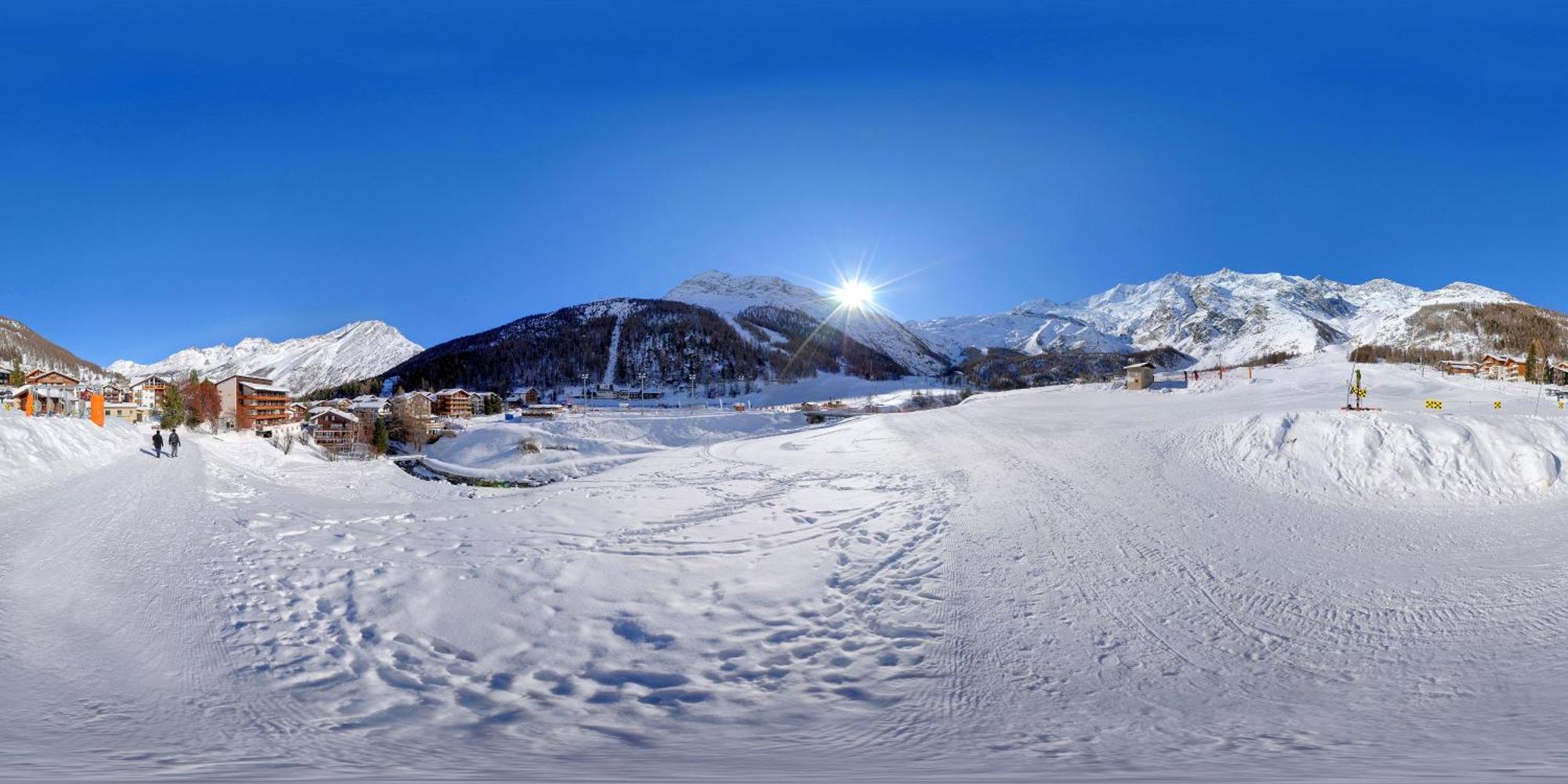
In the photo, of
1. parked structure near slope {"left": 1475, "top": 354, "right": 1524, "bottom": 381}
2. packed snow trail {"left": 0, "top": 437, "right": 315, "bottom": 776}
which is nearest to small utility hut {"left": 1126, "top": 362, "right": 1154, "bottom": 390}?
parked structure near slope {"left": 1475, "top": 354, "right": 1524, "bottom": 381}

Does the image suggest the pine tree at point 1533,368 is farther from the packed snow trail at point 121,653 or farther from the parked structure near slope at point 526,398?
the parked structure near slope at point 526,398

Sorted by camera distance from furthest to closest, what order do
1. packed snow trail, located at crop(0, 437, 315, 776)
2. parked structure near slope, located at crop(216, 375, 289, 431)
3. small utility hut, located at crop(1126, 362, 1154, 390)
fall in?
parked structure near slope, located at crop(216, 375, 289, 431) < small utility hut, located at crop(1126, 362, 1154, 390) < packed snow trail, located at crop(0, 437, 315, 776)

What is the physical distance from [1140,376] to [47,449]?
65.0 metres

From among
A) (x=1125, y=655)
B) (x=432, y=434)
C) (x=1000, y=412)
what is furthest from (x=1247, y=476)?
(x=432, y=434)

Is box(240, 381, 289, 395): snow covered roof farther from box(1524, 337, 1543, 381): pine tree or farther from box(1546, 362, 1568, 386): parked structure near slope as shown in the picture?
box(1546, 362, 1568, 386): parked structure near slope

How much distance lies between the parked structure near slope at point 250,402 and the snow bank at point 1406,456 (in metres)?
91.0

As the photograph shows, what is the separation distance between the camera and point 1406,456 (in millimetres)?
14766

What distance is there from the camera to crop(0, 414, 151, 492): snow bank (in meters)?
17.5

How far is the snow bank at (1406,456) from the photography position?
1372 centimetres

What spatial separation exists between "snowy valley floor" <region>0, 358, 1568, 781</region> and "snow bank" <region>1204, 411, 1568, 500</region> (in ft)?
0.29

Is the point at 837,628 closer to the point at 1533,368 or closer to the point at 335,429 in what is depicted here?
the point at 335,429

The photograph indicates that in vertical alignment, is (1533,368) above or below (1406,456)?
above

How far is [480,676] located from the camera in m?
6.52

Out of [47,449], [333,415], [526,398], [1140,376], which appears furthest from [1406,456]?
[526,398]
